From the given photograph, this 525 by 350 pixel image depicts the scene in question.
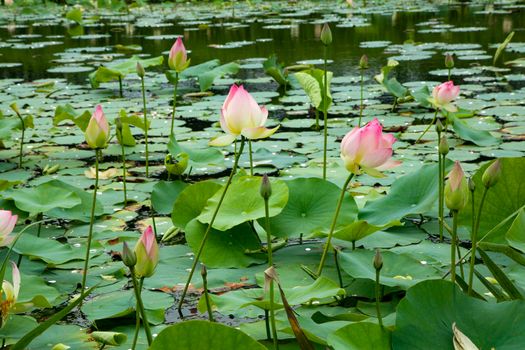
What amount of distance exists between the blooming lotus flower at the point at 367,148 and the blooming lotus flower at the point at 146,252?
370mm

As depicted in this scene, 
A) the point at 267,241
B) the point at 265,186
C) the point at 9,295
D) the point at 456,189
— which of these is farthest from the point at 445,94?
the point at 9,295

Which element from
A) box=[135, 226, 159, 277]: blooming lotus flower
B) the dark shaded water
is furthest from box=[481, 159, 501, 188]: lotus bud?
the dark shaded water

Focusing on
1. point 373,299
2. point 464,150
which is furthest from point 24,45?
point 373,299

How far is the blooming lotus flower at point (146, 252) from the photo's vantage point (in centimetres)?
104

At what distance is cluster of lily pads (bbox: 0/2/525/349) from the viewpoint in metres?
1.05

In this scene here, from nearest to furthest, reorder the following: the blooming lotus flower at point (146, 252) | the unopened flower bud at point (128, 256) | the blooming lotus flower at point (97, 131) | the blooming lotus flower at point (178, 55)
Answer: the unopened flower bud at point (128, 256) < the blooming lotus flower at point (146, 252) < the blooming lotus flower at point (97, 131) < the blooming lotus flower at point (178, 55)

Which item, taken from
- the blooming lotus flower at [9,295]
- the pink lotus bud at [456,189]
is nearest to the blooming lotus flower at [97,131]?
the blooming lotus flower at [9,295]

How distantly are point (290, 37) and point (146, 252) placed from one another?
6225 millimetres

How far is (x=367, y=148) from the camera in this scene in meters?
1.26

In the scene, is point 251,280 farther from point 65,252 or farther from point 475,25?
point 475,25

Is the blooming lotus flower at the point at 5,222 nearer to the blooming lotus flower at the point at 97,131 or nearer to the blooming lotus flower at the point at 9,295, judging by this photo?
the blooming lotus flower at the point at 9,295

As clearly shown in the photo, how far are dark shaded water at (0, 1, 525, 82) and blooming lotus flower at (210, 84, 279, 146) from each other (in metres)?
3.32

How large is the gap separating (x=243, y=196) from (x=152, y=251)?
65 centimetres

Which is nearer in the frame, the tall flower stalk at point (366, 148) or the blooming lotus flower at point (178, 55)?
the tall flower stalk at point (366, 148)
